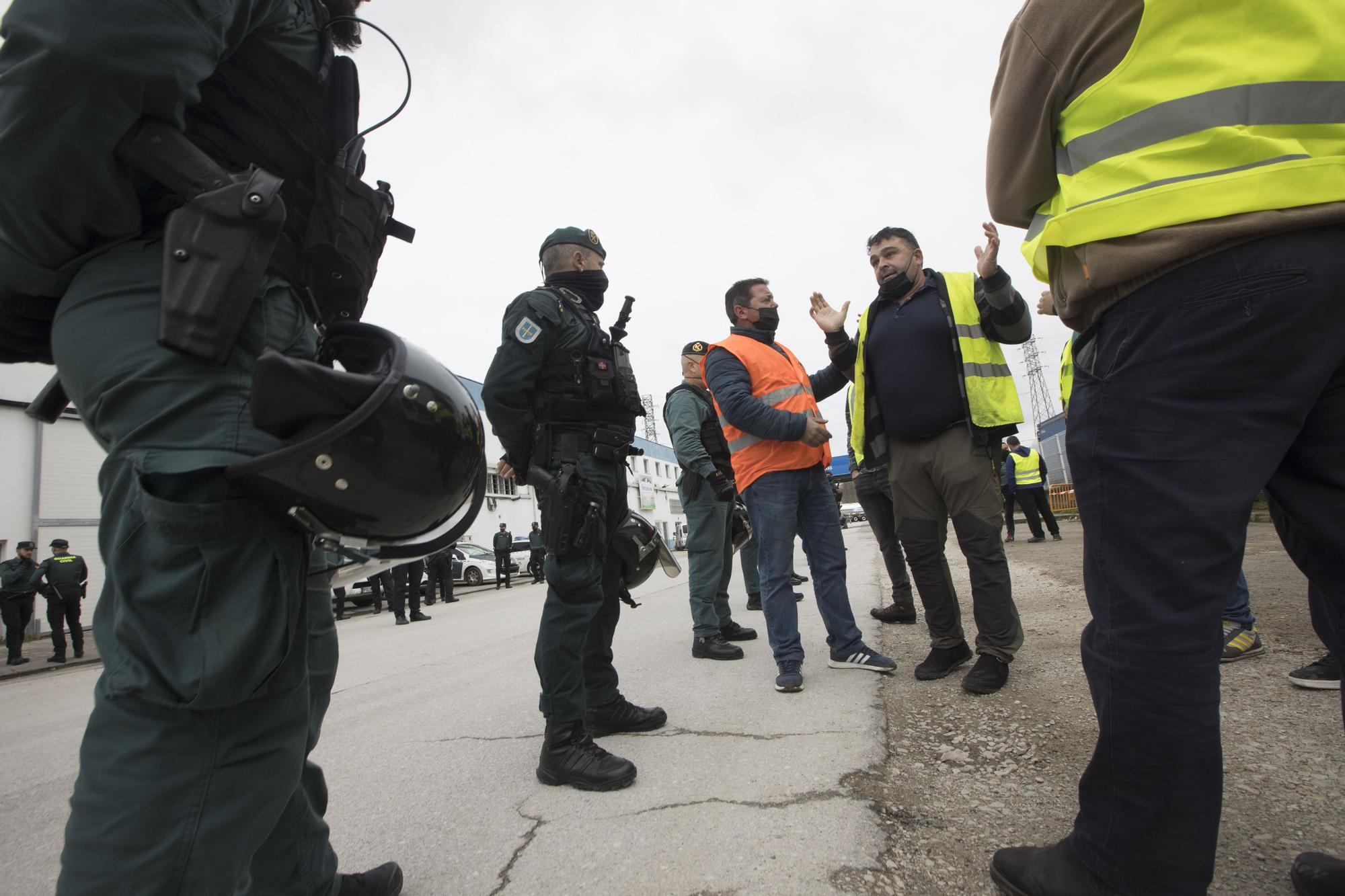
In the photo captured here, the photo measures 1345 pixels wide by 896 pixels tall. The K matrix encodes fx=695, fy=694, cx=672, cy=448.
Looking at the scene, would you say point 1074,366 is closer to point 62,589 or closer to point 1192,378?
point 1192,378

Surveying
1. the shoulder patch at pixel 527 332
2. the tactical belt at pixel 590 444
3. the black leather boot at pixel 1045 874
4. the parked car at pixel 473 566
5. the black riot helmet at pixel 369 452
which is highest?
the shoulder patch at pixel 527 332

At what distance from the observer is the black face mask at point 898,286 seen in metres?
3.27

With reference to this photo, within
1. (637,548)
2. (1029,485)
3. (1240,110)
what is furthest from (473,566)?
(1240,110)

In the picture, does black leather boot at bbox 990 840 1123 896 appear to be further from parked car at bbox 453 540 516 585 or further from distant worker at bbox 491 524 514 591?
parked car at bbox 453 540 516 585

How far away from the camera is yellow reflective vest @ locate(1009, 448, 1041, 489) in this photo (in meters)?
11.2

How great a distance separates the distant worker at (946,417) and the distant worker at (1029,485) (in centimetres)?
905

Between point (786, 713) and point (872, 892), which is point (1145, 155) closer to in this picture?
point (872, 892)

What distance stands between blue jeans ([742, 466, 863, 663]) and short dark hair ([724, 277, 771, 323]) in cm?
99

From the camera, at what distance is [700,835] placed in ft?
5.51

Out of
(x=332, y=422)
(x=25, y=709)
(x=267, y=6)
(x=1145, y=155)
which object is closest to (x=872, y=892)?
(x=332, y=422)

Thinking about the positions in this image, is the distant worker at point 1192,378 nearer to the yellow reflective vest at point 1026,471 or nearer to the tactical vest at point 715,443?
the tactical vest at point 715,443

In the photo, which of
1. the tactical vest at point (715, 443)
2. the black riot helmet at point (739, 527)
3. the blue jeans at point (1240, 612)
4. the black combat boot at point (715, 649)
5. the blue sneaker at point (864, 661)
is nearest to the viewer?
the blue jeans at point (1240, 612)

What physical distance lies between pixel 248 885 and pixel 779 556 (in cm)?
238

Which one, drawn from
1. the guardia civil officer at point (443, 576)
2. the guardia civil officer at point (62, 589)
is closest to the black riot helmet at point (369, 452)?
the guardia civil officer at point (443, 576)
